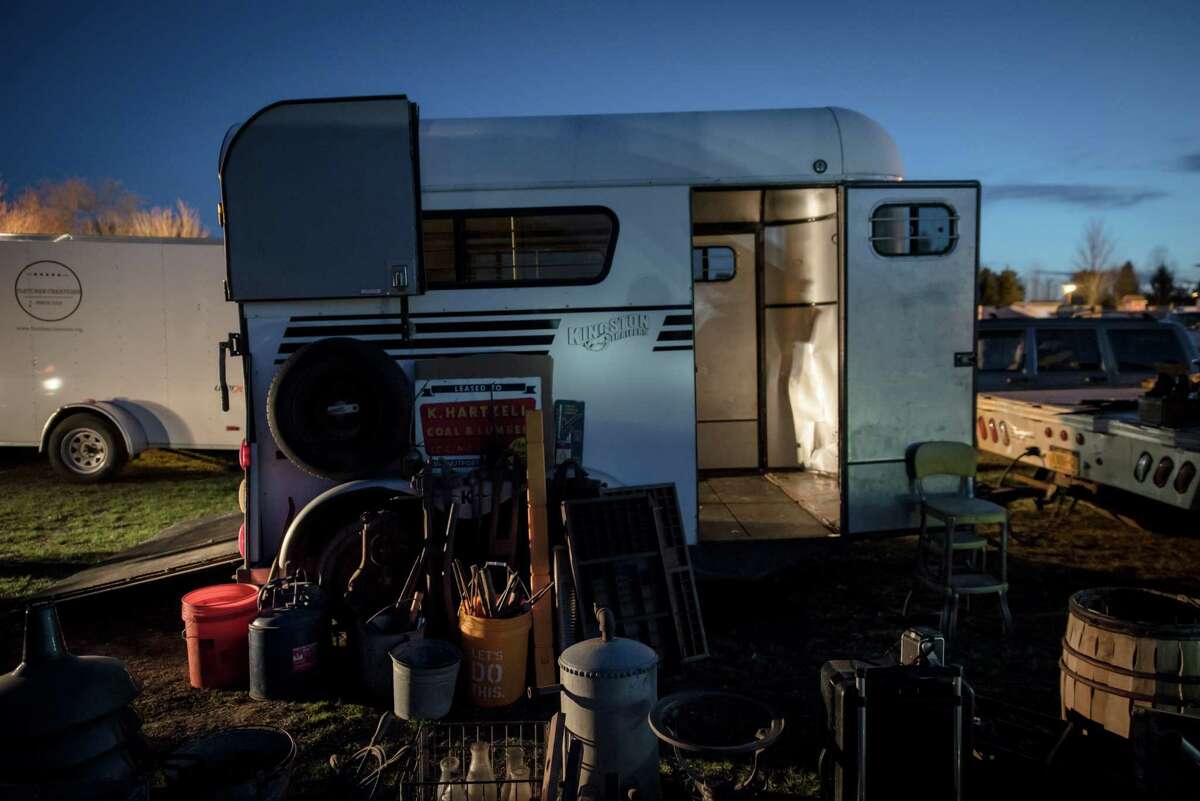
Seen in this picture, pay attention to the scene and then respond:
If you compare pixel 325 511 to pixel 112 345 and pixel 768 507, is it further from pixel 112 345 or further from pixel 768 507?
pixel 112 345

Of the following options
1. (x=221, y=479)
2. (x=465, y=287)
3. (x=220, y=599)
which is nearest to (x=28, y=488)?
(x=221, y=479)

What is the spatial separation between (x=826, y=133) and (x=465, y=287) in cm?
254

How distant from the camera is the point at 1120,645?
10.2 feet

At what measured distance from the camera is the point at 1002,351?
350 inches

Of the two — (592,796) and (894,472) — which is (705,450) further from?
(592,796)

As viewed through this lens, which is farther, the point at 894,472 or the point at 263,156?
the point at 894,472

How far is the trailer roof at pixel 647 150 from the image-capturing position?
5148 mm

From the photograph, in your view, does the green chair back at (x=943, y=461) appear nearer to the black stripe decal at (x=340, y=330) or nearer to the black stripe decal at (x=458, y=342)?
the black stripe decal at (x=458, y=342)

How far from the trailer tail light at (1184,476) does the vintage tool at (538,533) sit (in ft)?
14.9

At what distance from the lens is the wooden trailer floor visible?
5582mm

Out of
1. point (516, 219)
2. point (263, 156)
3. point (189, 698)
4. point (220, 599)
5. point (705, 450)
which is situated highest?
point (263, 156)

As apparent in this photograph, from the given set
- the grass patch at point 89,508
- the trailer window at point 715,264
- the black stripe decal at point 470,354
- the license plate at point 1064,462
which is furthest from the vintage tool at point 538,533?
the license plate at point 1064,462

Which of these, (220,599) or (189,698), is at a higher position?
(220,599)

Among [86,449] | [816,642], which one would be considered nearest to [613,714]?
[816,642]
